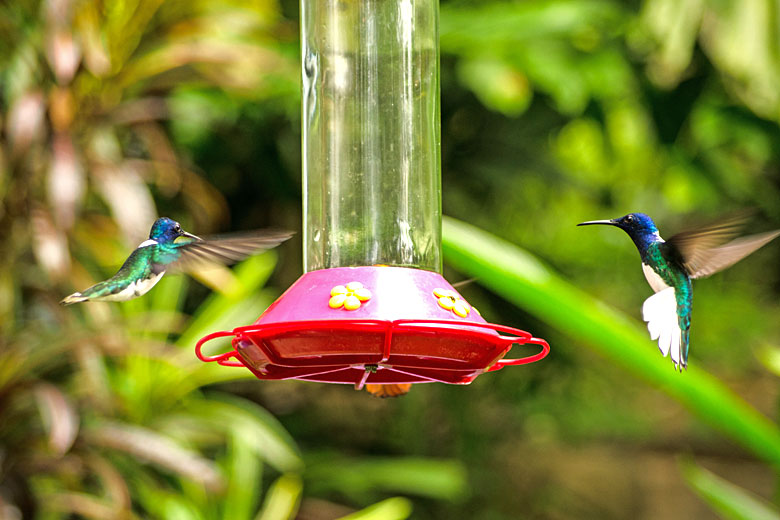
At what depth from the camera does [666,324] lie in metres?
1.62

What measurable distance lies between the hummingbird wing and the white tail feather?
55 centimetres

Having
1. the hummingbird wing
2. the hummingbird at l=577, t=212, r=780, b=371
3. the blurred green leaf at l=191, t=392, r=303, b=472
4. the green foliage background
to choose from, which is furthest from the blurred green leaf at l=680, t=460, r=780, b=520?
the blurred green leaf at l=191, t=392, r=303, b=472

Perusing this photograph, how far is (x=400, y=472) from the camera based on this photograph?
4.30 meters

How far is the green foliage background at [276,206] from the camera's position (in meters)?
3.41

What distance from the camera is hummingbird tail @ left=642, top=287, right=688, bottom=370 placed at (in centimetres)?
156

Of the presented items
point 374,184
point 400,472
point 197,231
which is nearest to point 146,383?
point 197,231

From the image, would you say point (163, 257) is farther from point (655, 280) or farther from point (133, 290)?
point (655, 280)

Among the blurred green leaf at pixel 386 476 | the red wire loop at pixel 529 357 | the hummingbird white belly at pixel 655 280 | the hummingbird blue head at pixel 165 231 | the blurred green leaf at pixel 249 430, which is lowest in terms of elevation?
the blurred green leaf at pixel 386 476

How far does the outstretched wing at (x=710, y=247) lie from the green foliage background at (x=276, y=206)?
1.40 feet

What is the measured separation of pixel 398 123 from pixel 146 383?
1916 mm

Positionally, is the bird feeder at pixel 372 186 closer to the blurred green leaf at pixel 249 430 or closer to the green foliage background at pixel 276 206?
the green foliage background at pixel 276 206

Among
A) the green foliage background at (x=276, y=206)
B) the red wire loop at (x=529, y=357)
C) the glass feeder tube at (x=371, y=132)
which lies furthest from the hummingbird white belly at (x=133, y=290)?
the green foliage background at (x=276, y=206)

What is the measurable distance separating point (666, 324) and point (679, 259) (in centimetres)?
17

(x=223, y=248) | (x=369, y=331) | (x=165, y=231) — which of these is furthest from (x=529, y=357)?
(x=165, y=231)
